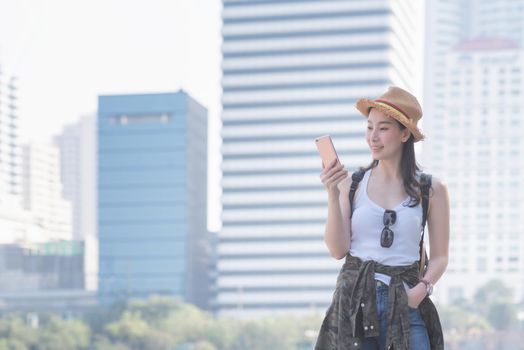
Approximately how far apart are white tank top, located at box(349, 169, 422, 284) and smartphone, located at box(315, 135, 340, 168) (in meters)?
0.10

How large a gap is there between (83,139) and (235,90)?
35.3 metres

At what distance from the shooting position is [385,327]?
1.49m

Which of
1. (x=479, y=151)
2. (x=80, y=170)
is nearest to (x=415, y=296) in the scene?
A: (x=479, y=151)

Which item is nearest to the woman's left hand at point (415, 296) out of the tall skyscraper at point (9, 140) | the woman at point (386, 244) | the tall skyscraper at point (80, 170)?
the woman at point (386, 244)

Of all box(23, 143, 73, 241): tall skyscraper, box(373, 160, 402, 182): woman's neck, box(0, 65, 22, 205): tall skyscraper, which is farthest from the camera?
box(23, 143, 73, 241): tall skyscraper

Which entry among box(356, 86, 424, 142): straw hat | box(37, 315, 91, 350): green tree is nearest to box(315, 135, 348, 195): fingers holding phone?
box(356, 86, 424, 142): straw hat

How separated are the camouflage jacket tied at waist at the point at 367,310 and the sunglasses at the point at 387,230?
0.13ft

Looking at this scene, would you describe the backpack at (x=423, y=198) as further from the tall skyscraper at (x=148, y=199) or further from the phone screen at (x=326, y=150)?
the tall skyscraper at (x=148, y=199)

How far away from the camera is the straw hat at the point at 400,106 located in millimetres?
1514

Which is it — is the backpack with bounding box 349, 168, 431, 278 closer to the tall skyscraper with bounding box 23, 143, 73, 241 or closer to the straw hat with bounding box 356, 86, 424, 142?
the straw hat with bounding box 356, 86, 424, 142

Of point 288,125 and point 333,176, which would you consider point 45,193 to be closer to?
point 288,125

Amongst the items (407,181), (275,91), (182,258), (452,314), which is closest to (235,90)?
(275,91)

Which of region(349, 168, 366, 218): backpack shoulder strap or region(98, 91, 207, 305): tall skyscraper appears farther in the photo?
region(98, 91, 207, 305): tall skyscraper

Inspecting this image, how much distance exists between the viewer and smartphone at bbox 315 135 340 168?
150 cm
